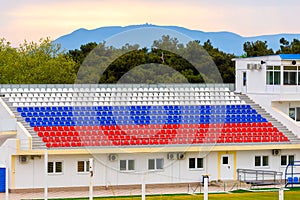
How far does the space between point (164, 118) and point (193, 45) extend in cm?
1671

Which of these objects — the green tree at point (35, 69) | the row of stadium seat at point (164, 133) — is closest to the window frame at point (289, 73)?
the row of stadium seat at point (164, 133)

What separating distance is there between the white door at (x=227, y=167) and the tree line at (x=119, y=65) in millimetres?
12526

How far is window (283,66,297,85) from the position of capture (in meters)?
49.6

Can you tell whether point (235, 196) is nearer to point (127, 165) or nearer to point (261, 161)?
point (127, 165)

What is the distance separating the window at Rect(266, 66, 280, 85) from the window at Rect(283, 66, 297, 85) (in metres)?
0.36

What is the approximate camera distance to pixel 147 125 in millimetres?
46219

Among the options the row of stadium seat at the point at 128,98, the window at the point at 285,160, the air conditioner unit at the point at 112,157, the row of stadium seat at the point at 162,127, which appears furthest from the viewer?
the row of stadium seat at the point at 128,98

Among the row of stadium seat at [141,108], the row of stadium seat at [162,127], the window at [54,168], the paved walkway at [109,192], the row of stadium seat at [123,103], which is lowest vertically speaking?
the paved walkway at [109,192]

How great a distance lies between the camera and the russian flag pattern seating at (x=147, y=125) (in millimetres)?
44156

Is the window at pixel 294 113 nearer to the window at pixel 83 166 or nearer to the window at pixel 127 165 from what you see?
the window at pixel 127 165

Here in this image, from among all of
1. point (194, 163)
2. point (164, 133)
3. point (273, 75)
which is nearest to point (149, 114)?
point (164, 133)

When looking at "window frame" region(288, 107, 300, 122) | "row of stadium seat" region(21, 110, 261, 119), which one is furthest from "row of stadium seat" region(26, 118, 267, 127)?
"window frame" region(288, 107, 300, 122)

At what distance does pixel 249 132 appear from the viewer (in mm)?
46719

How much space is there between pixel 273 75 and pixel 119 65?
800 inches
